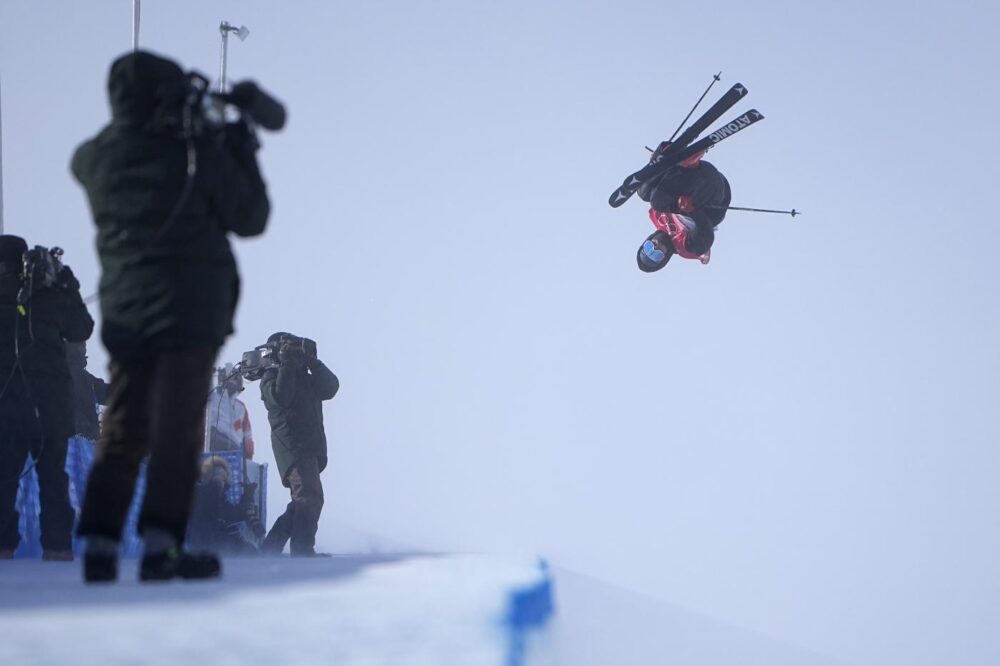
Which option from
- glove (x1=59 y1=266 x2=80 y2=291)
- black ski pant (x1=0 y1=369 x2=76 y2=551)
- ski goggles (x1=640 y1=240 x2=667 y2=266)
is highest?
ski goggles (x1=640 y1=240 x2=667 y2=266)

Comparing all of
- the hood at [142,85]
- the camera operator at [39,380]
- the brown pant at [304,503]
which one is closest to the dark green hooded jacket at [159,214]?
the hood at [142,85]

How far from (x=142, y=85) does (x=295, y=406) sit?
5533mm

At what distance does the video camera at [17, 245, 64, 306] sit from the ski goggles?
9.05 meters

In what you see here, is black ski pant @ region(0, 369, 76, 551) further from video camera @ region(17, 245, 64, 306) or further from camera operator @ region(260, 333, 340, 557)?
camera operator @ region(260, 333, 340, 557)

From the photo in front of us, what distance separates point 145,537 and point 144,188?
33.0 inches

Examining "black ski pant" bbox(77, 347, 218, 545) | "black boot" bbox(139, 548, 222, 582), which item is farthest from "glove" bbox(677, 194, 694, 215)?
"black boot" bbox(139, 548, 222, 582)

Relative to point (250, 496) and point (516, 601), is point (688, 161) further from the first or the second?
point (516, 601)

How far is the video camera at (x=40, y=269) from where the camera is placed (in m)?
5.19

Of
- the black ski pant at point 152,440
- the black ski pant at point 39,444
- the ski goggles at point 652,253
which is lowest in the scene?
the black ski pant at point 39,444

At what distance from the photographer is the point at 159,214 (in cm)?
273

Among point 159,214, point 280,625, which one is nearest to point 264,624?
point 280,625

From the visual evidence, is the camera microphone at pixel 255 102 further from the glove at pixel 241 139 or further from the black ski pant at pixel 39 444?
the black ski pant at pixel 39 444

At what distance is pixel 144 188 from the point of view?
2.75 metres

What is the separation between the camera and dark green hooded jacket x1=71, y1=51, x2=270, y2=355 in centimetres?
270
